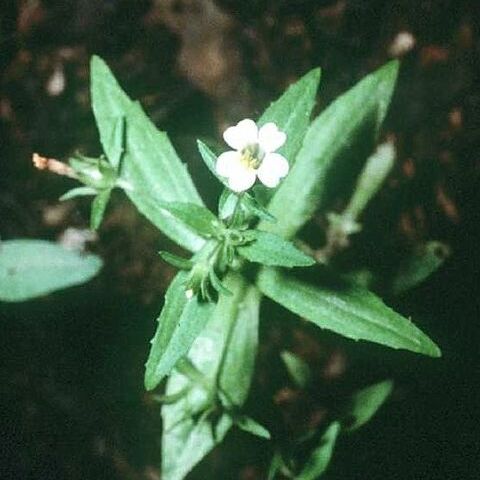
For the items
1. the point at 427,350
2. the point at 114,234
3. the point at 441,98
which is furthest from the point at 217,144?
the point at 427,350

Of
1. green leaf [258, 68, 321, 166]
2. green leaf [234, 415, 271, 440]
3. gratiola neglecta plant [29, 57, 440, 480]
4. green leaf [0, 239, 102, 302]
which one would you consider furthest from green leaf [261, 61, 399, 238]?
green leaf [0, 239, 102, 302]

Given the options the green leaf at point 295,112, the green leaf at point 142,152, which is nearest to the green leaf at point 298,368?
the green leaf at point 142,152

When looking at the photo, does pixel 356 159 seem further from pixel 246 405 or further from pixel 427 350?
pixel 246 405

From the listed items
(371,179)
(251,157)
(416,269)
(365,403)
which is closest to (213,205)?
(371,179)

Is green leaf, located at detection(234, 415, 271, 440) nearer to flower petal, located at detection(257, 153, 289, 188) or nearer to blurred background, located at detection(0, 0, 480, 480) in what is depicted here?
blurred background, located at detection(0, 0, 480, 480)

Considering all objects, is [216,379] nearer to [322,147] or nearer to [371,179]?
[322,147]

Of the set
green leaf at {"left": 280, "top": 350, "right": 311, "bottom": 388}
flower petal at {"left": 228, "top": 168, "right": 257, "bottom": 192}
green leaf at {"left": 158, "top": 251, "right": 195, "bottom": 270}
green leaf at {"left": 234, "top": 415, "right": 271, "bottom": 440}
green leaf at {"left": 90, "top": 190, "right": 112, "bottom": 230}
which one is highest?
flower petal at {"left": 228, "top": 168, "right": 257, "bottom": 192}

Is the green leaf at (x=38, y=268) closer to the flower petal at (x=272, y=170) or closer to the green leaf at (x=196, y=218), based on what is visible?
the green leaf at (x=196, y=218)
